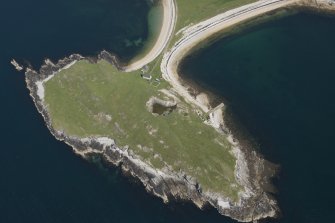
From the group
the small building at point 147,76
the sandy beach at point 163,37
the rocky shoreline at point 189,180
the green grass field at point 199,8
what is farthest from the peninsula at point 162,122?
the green grass field at point 199,8

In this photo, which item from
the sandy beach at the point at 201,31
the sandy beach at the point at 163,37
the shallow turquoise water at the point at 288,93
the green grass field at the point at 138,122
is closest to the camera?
the shallow turquoise water at the point at 288,93

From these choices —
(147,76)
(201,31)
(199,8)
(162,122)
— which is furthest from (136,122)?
(199,8)

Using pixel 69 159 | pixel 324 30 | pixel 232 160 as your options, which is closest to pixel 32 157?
pixel 69 159

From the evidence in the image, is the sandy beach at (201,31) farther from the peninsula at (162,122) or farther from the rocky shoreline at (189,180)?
the rocky shoreline at (189,180)

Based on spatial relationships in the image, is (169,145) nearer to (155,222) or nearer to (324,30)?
(155,222)

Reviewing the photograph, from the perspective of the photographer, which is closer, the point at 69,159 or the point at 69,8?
the point at 69,159

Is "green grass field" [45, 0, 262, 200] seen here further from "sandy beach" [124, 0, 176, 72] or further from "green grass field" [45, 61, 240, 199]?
"sandy beach" [124, 0, 176, 72]
